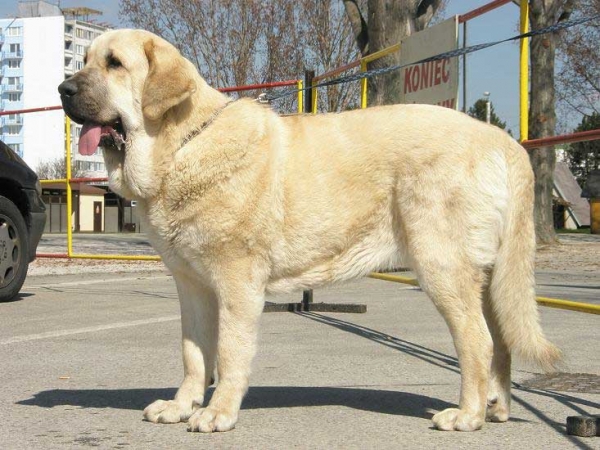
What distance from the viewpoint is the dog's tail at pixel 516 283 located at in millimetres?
4238

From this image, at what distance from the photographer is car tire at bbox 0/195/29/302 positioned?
909 centimetres

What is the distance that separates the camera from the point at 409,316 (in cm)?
829

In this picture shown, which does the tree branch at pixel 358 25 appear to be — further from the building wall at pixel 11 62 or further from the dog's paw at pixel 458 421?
the building wall at pixel 11 62

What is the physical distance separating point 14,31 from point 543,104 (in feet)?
353

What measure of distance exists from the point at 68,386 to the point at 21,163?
4788 mm

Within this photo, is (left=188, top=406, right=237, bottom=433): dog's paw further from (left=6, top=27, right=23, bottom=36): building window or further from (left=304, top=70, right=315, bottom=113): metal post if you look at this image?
(left=6, top=27, right=23, bottom=36): building window

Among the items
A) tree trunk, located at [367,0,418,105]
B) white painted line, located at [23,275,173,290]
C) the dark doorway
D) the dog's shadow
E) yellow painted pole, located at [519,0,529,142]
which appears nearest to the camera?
the dog's shadow

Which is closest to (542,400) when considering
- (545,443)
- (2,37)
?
(545,443)

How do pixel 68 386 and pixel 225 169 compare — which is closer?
pixel 225 169

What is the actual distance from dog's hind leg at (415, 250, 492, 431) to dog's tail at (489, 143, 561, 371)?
0.15 m

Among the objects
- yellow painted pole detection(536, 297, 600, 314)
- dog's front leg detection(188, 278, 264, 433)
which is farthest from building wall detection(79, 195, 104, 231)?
dog's front leg detection(188, 278, 264, 433)

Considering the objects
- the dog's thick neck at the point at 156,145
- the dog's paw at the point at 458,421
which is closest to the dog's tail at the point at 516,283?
the dog's paw at the point at 458,421

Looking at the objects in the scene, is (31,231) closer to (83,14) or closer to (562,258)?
(562,258)

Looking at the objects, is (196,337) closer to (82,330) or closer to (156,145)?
(156,145)
